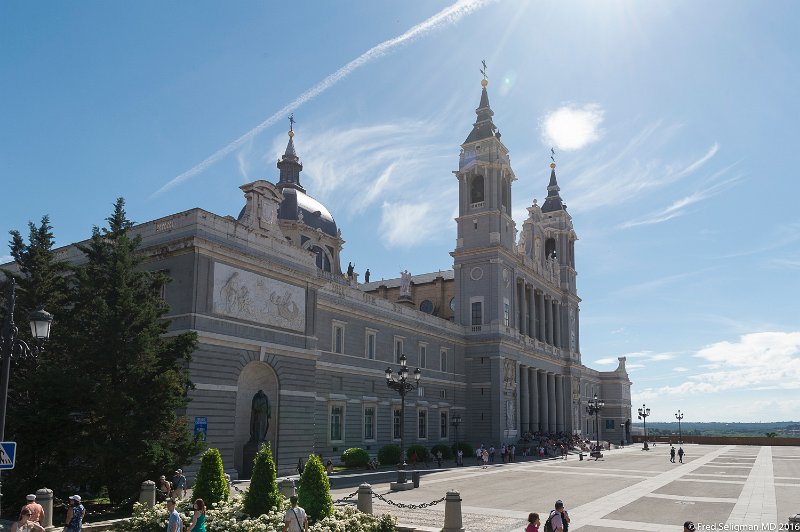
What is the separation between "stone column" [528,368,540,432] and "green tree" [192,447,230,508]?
2137 inches

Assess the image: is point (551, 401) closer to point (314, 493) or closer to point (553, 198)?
point (553, 198)

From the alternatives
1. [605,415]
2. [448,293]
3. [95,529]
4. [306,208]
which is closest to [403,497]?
[95,529]

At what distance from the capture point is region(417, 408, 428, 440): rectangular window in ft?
172

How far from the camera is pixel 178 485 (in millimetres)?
21453

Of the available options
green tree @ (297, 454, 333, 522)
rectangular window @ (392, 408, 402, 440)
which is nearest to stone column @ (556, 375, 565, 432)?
rectangular window @ (392, 408, 402, 440)

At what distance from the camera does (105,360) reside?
22078 millimetres

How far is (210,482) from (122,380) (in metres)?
5.80

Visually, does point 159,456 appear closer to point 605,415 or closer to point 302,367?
point 302,367

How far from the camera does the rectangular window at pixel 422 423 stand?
52531mm

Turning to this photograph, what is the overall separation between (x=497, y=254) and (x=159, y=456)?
148 feet

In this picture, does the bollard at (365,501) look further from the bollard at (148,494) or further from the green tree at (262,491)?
the bollard at (148,494)

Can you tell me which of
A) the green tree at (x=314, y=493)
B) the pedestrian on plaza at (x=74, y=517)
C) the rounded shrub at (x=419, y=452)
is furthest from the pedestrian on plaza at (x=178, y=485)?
the rounded shrub at (x=419, y=452)

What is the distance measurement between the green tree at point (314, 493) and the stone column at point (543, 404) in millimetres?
57971

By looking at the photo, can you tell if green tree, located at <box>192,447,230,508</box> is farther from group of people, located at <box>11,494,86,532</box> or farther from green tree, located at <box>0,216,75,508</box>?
green tree, located at <box>0,216,75,508</box>
